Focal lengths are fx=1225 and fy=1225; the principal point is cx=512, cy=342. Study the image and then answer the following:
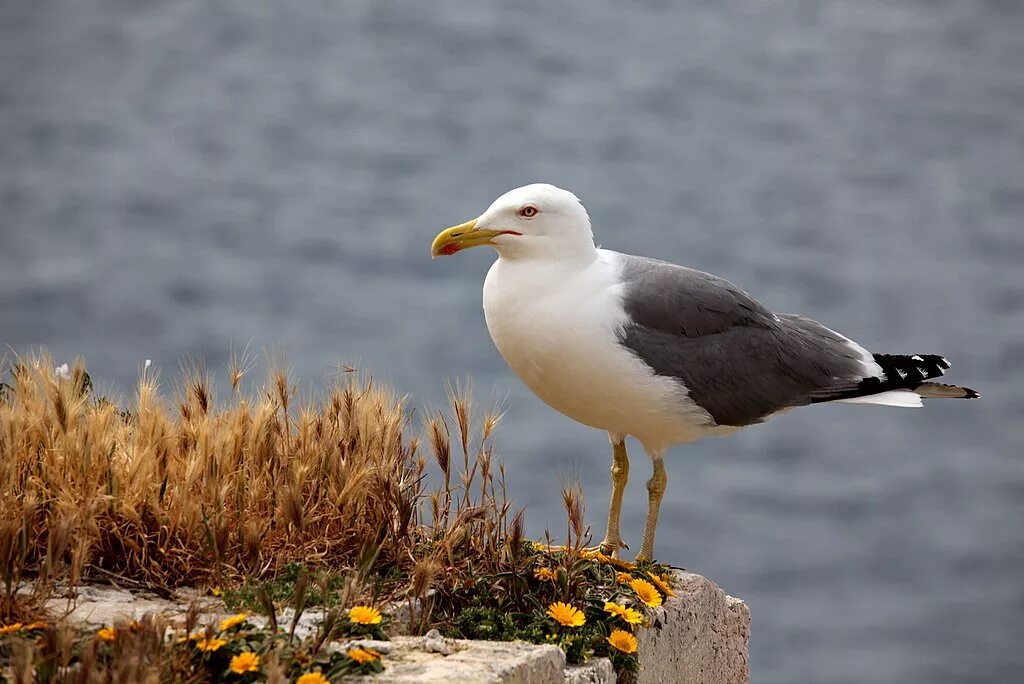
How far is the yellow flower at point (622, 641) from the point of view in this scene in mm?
3717

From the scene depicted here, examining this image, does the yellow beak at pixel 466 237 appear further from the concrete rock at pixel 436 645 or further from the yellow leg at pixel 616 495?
the concrete rock at pixel 436 645

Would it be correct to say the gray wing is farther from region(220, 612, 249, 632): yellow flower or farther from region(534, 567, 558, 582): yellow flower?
region(220, 612, 249, 632): yellow flower

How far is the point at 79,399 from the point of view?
14.3 ft

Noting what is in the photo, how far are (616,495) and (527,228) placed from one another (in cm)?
107

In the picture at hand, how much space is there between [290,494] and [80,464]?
0.77m

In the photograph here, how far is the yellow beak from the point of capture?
4.04 meters

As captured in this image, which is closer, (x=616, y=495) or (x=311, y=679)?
(x=311, y=679)

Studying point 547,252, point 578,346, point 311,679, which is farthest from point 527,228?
point 311,679

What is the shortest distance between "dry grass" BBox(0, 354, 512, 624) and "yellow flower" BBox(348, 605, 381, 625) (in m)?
0.25

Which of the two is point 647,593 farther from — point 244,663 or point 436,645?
point 244,663

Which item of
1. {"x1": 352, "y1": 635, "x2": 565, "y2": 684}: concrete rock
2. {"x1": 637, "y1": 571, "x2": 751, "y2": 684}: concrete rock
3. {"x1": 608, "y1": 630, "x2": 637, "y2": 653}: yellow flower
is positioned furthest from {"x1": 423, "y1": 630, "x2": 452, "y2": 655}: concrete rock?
{"x1": 637, "y1": 571, "x2": 751, "y2": 684}: concrete rock

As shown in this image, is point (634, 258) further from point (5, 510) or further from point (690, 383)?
point (5, 510)

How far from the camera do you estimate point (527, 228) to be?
4.03 m

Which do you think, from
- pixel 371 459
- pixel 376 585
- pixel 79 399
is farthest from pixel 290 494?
pixel 79 399
